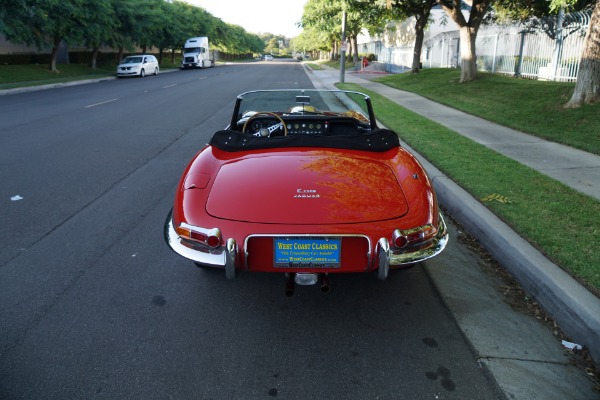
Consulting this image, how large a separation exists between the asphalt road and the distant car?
29059mm

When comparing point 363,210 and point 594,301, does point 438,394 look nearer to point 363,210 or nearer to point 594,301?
point 363,210

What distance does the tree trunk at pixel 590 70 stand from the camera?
31.8 feet

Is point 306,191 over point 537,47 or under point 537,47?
under

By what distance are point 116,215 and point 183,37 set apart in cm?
5029

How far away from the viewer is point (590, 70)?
9.93 m

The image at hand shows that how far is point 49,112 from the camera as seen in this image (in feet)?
42.8

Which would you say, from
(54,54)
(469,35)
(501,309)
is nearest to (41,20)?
(54,54)

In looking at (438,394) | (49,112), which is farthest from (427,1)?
(438,394)

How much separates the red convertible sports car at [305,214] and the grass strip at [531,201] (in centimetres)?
122

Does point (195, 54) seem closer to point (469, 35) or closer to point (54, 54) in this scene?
point (54, 54)

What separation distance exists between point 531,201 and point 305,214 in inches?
124

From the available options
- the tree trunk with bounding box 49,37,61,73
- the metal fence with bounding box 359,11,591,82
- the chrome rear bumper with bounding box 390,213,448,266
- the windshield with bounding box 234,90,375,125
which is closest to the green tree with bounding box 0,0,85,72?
the tree trunk with bounding box 49,37,61,73

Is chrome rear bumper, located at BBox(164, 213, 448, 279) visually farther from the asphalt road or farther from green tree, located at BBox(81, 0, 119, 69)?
green tree, located at BBox(81, 0, 119, 69)

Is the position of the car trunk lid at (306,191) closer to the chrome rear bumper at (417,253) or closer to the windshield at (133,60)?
the chrome rear bumper at (417,253)
